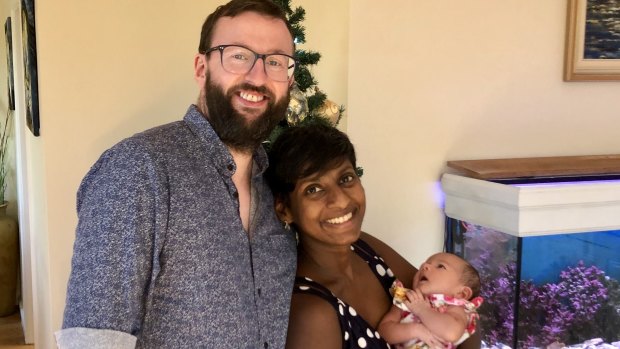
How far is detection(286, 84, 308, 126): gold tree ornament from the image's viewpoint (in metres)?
1.66

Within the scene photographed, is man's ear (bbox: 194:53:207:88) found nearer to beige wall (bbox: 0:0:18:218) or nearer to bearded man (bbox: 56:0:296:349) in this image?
bearded man (bbox: 56:0:296:349)

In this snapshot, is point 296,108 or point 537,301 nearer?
point 296,108

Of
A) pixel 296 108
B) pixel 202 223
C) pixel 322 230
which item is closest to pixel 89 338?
pixel 202 223

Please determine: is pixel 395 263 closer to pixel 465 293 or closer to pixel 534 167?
pixel 465 293

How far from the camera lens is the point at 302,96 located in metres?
1.69

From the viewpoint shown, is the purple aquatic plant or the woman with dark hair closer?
the woman with dark hair

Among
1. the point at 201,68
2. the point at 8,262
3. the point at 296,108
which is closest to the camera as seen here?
the point at 201,68

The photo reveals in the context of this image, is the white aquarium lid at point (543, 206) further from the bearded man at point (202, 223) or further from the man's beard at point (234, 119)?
the man's beard at point (234, 119)

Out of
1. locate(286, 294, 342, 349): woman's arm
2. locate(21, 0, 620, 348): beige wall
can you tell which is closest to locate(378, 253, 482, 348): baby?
locate(286, 294, 342, 349): woman's arm

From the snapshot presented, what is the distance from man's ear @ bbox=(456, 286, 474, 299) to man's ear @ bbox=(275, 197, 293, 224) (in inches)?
21.5

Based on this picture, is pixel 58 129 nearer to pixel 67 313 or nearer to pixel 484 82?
pixel 67 313

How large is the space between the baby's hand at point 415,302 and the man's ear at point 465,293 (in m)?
0.14

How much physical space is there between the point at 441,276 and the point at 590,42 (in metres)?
1.61

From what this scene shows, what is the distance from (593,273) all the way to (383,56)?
1174 millimetres
